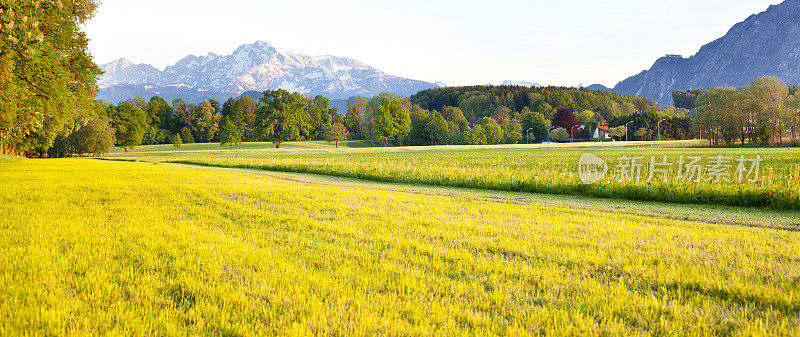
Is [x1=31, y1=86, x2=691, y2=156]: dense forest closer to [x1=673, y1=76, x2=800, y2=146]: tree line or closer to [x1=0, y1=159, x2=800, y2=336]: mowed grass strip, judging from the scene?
[x1=0, y1=159, x2=800, y2=336]: mowed grass strip

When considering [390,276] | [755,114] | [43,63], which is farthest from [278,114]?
[755,114]

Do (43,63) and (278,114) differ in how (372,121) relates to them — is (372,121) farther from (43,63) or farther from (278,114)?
(43,63)

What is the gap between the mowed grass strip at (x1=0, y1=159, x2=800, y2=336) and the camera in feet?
11.5

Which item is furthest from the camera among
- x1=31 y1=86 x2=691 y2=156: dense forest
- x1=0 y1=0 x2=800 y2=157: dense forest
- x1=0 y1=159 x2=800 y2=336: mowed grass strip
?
x1=31 y1=86 x2=691 y2=156: dense forest

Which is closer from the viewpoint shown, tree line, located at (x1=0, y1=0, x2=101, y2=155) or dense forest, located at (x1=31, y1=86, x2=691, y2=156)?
tree line, located at (x1=0, y1=0, x2=101, y2=155)

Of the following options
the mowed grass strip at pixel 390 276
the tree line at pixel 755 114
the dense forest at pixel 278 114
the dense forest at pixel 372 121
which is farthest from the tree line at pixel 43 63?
the tree line at pixel 755 114

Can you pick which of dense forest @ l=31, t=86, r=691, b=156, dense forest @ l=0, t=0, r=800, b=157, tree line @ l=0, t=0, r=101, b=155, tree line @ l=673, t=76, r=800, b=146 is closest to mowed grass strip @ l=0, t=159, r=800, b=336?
tree line @ l=0, t=0, r=101, b=155

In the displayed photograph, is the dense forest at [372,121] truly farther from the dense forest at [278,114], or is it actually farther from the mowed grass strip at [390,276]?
the mowed grass strip at [390,276]

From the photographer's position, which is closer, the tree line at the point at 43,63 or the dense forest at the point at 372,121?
the tree line at the point at 43,63

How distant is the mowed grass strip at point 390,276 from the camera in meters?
3.52

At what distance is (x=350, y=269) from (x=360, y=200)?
643 cm

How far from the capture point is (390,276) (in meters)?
4.75

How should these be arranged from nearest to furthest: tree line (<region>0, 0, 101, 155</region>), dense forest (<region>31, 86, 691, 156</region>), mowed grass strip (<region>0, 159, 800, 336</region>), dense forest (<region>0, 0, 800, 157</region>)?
mowed grass strip (<region>0, 159, 800, 336</region>) < tree line (<region>0, 0, 101, 155</region>) < dense forest (<region>0, 0, 800, 157</region>) < dense forest (<region>31, 86, 691, 156</region>)

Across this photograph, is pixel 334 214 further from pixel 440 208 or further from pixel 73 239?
pixel 73 239
